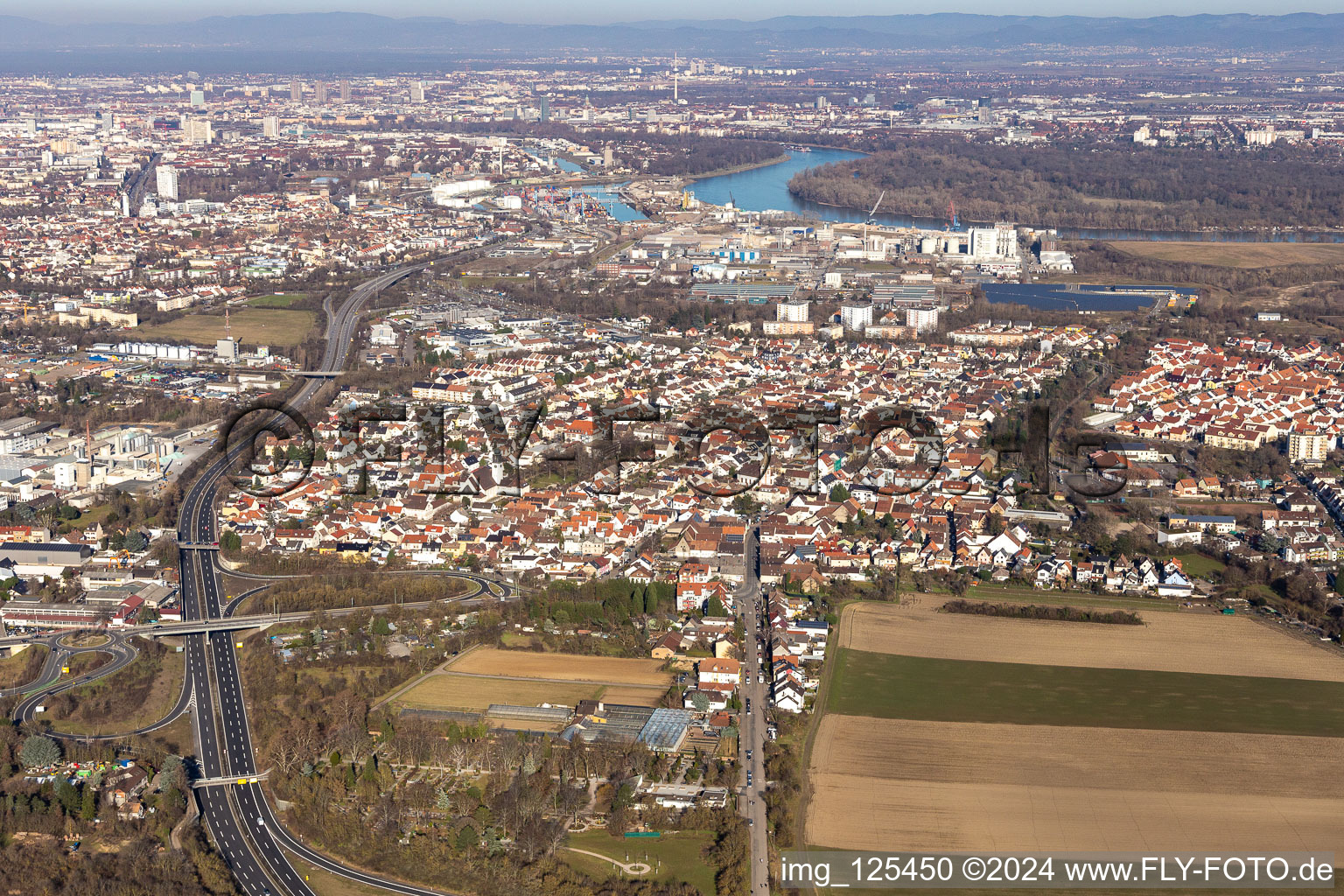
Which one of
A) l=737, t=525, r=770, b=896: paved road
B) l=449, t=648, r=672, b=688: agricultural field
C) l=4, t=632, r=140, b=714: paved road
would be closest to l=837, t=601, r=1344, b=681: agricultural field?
l=737, t=525, r=770, b=896: paved road

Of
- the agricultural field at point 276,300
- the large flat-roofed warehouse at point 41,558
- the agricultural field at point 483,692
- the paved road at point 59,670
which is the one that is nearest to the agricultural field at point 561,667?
the agricultural field at point 483,692

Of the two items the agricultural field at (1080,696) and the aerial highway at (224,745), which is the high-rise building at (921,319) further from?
the agricultural field at (1080,696)

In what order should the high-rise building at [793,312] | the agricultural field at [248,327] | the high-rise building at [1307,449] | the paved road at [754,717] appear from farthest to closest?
the high-rise building at [793,312] < the agricultural field at [248,327] < the high-rise building at [1307,449] < the paved road at [754,717]

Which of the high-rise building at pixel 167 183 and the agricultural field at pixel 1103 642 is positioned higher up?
the high-rise building at pixel 167 183

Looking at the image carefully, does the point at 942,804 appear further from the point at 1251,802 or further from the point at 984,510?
the point at 984,510

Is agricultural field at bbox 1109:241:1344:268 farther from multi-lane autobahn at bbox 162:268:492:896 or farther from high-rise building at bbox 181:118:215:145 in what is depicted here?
high-rise building at bbox 181:118:215:145

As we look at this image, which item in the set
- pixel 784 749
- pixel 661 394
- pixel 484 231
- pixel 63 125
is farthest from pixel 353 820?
pixel 63 125

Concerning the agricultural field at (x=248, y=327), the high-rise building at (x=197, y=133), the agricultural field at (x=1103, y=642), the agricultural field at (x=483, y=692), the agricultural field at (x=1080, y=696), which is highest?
the high-rise building at (x=197, y=133)

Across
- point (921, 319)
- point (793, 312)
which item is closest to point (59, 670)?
point (793, 312)

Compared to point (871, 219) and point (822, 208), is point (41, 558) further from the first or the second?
point (822, 208)
